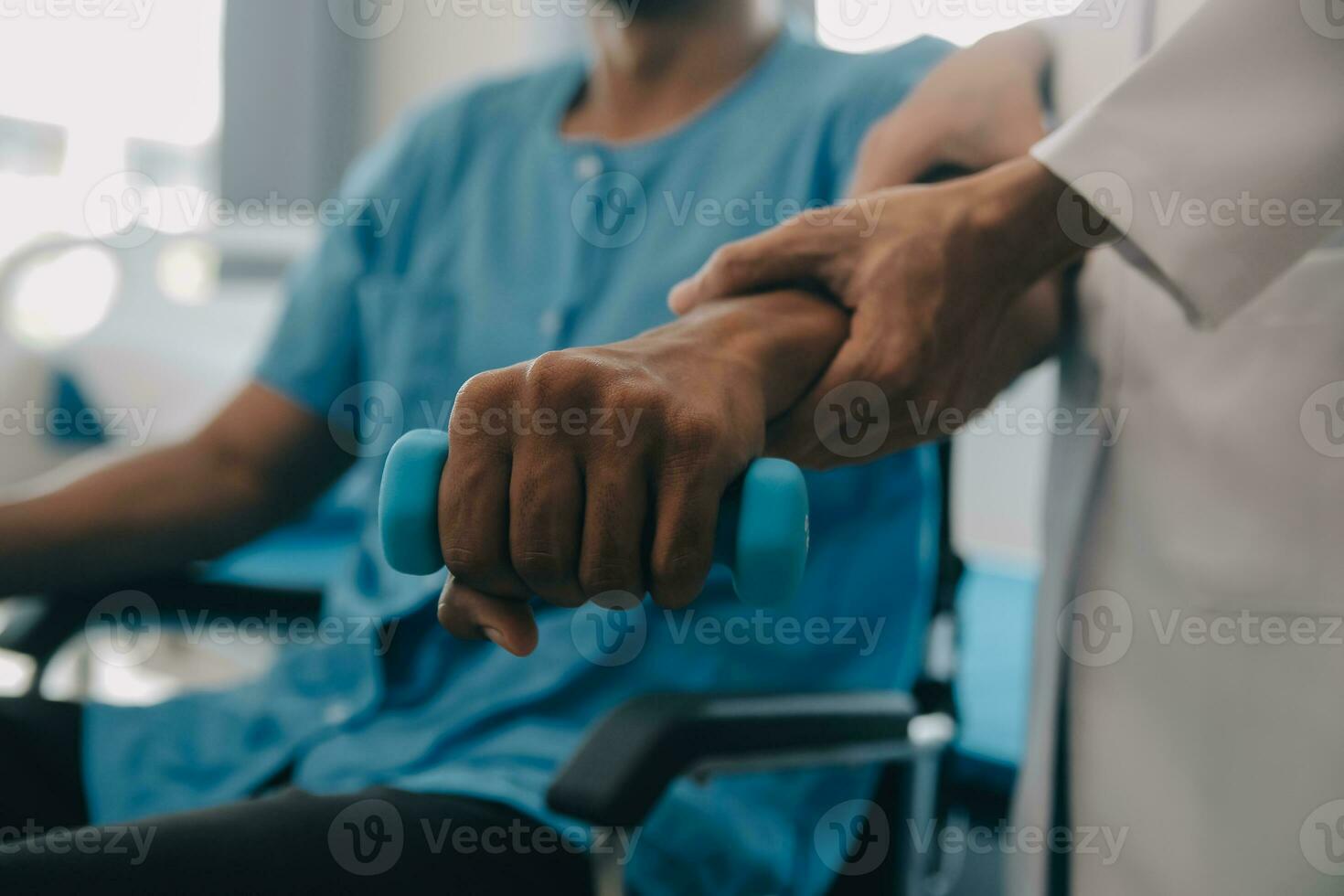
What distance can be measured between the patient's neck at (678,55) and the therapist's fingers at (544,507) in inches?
23.1

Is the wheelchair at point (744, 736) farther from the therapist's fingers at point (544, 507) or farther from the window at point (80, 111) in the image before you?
the window at point (80, 111)

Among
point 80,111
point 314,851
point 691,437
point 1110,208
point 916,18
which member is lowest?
point 314,851

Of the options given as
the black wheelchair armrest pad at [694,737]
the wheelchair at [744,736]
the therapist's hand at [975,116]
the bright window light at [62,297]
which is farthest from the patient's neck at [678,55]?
the bright window light at [62,297]

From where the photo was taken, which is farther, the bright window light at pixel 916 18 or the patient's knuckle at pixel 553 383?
the bright window light at pixel 916 18

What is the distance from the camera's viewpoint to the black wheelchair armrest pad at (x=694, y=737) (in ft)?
1.72

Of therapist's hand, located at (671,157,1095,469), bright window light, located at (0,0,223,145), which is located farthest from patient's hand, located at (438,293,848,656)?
bright window light, located at (0,0,223,145)

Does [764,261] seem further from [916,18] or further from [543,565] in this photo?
[916,18]

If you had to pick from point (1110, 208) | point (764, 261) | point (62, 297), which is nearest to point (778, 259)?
point (764, 261)

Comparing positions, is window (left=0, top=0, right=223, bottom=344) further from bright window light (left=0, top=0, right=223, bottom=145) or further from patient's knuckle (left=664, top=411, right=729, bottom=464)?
patient's knuckle (left=664, top=411, right=729, bottom=464)

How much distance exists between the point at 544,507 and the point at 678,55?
0.64 meters

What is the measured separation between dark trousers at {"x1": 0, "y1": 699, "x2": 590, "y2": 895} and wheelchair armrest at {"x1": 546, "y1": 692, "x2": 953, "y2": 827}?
0.29ft

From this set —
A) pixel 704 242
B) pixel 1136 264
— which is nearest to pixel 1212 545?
pixel 1136 264

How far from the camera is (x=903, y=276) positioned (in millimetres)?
505

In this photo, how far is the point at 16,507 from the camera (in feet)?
2.64
